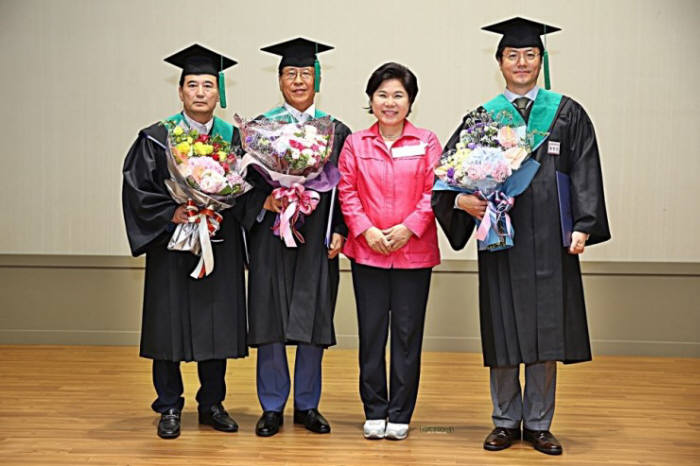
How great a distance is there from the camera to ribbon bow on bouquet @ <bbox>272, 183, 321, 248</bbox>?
3834 mm

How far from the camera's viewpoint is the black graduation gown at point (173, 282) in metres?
3.88

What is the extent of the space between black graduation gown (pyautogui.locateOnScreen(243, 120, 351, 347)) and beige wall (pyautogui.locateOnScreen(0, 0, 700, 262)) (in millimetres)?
2210

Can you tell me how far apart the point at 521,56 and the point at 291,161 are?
1.03m

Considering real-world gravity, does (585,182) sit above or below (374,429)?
above

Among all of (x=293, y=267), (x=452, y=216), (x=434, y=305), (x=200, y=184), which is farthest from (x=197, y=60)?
(x=434, y=305)

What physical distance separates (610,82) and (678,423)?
2477 mm

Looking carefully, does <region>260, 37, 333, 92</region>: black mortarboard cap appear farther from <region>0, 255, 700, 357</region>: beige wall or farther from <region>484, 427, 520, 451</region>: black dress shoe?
<region>0, 255, 700, 357</region>: beige wall

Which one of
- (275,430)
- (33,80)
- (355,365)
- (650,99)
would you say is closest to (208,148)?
(275,430)

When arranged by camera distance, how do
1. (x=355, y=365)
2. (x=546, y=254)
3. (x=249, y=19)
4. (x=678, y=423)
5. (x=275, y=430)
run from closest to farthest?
(x=546, y=254) < (x=275, y=430) < (x=678, y=423) < (x=355, y=365) < (x=249, y=19)

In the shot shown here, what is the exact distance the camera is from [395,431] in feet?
12.8

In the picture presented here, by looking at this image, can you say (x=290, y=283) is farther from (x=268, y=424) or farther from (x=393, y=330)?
(x=268, y=424)

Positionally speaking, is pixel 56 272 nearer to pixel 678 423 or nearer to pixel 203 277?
pixel 203 277

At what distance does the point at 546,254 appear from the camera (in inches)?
146

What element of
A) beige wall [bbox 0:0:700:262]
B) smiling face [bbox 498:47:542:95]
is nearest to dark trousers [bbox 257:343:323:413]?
smiling face [bbox 498:47:542:95]
